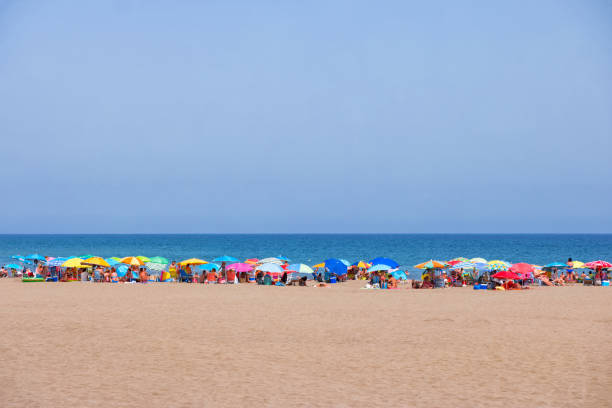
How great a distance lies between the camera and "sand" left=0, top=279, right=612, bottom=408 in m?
8.72

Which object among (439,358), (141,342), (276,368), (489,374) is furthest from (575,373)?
(141,342)

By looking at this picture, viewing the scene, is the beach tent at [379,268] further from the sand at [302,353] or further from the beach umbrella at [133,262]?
the beach umbrella at [133,262]

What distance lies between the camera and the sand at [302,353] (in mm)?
8719

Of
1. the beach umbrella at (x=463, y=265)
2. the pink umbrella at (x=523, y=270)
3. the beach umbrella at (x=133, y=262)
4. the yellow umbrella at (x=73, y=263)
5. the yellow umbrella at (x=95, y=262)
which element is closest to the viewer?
the yellow umbrella at (x=73, y=263)

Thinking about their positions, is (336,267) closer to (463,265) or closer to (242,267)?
(242,267)

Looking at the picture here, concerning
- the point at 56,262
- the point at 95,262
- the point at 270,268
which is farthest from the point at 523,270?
the point at 56,262

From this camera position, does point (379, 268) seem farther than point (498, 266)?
No

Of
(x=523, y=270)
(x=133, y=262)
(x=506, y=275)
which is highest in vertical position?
(x=133, y=262)

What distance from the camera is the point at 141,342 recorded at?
12.8m

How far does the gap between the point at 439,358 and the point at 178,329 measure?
6.52 meters

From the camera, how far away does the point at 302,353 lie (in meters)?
11.8

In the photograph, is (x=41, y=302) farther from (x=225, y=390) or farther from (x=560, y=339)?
(x=560, y=339)

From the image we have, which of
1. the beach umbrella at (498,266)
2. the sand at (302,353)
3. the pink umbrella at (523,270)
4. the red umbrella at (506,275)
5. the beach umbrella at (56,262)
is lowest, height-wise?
the sand at (302,353)

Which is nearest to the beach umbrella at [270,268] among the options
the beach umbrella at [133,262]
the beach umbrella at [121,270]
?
the beach umbrella at [133,262]
